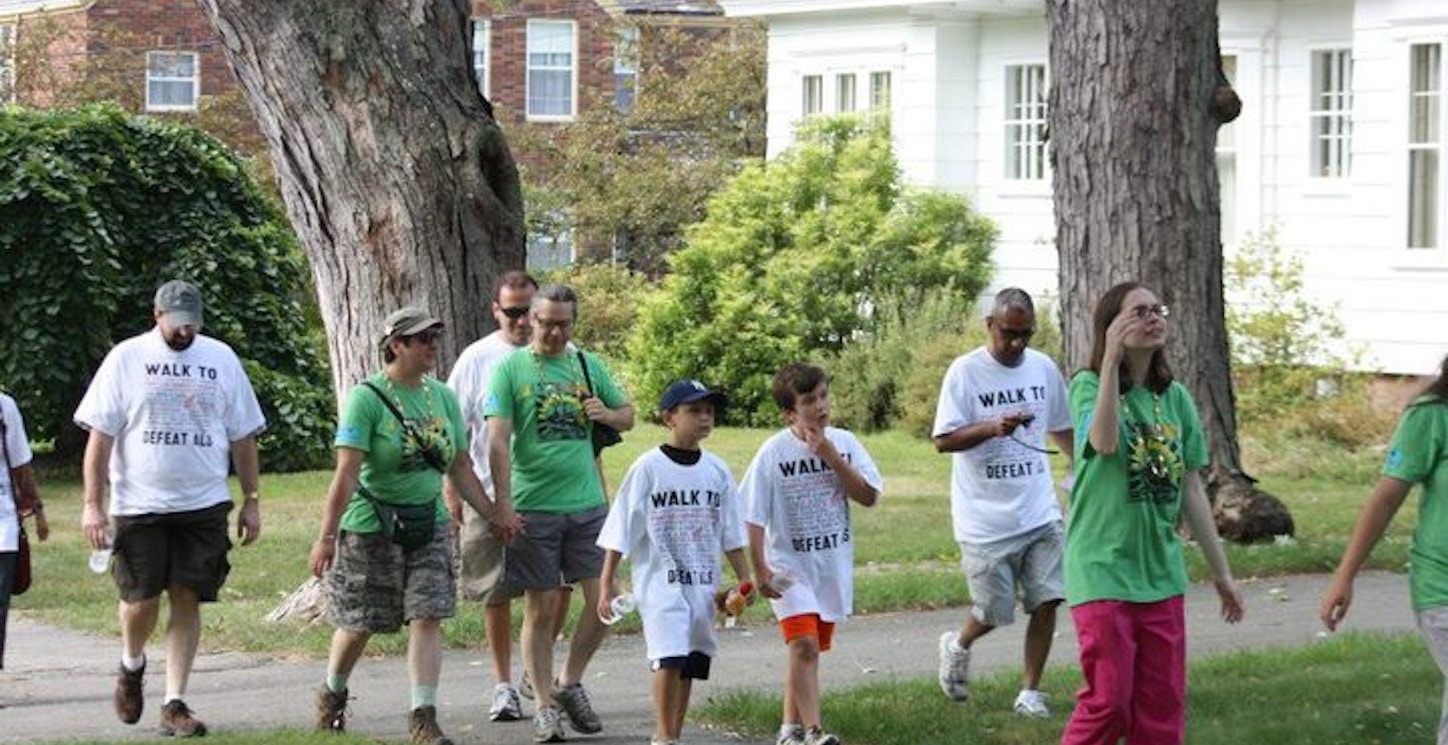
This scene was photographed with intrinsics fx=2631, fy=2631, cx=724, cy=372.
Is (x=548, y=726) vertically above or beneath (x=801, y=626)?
beneath

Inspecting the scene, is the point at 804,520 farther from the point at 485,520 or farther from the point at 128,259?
the point at 128,259

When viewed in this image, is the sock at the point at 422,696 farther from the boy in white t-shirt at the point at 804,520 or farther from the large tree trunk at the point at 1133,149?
the large tree trunk at the point at 1133,149

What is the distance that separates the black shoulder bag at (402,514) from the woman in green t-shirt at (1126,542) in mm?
2845

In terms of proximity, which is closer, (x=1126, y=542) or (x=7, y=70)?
(x=1126, y=542)

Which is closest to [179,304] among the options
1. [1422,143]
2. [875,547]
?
[875,547]

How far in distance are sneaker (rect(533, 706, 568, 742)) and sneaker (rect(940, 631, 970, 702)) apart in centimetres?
168

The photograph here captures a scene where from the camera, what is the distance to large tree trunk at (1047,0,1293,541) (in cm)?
1627

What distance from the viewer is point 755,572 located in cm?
979

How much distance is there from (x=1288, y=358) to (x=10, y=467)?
1628 centimetres

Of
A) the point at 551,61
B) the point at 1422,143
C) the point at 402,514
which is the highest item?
the point at 551,61

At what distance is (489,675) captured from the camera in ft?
40.9

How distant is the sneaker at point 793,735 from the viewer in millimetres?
9953

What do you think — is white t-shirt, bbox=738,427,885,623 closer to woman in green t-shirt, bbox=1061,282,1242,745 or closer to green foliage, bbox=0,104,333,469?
woman in green t-shirt, bbox=1061,282,1242,745

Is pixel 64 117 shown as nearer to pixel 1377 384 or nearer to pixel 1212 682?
pixel 1377 384
